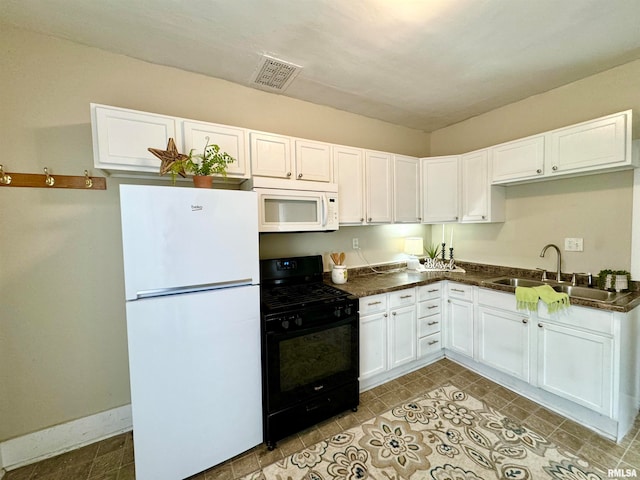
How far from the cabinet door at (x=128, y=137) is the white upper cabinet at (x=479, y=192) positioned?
9.60ft

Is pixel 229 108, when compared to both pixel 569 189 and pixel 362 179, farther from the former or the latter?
pixel 569 189

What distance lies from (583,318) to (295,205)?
7.75ft

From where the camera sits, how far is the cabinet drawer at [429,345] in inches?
104

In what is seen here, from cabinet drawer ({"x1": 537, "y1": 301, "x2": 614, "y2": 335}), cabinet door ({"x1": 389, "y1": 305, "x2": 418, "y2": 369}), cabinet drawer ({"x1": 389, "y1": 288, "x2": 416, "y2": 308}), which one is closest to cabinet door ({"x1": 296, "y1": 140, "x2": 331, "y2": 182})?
cabinet drawer ({"x1": 389, "y1": 288, "x2": 416, "y2": 308})

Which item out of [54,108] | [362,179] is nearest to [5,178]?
[54,108]

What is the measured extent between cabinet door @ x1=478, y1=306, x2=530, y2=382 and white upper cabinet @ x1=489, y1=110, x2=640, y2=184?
1.32 meters

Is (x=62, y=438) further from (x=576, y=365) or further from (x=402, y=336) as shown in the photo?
(x=576, y=365)

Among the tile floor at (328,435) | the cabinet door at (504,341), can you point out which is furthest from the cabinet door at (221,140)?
the cabinet door at (504,341)

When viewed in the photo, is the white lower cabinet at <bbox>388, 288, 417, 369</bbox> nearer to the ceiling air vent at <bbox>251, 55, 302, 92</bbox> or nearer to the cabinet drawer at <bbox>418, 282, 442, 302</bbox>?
the cabinet drawer at <bbox>418, 282, 442, 302</bbox>

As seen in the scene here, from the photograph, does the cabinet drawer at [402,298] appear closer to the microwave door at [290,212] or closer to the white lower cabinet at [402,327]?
the white lower cabinet at [402,327]

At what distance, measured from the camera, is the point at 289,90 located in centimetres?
244

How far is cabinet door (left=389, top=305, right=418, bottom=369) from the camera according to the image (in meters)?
2.44

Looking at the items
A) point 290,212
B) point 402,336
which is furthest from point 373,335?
point 290,212

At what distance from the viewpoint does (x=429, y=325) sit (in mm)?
2709
